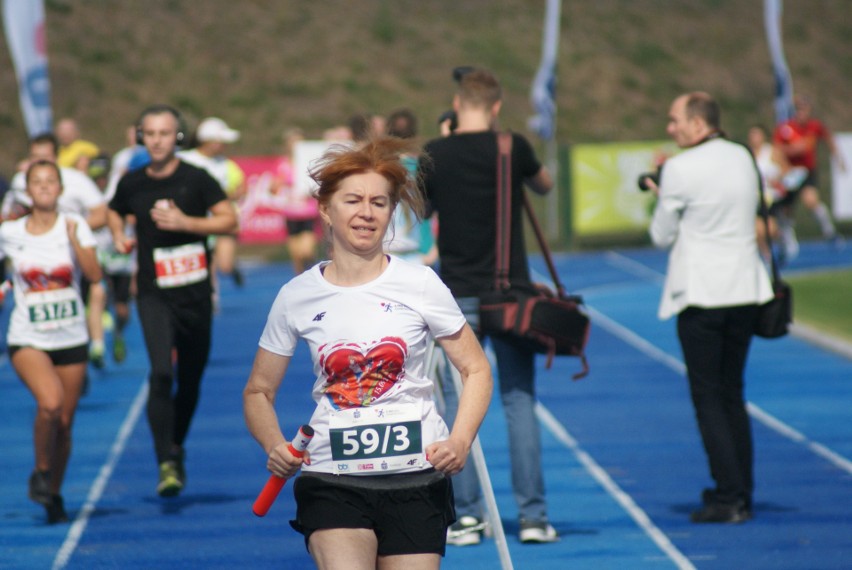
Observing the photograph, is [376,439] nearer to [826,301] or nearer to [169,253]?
[169,253]

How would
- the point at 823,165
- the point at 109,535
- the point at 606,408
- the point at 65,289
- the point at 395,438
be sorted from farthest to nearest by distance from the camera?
the point at 823,165
the point at 606,408
the point at 65,289
the point at 109,535
the point at 395,438

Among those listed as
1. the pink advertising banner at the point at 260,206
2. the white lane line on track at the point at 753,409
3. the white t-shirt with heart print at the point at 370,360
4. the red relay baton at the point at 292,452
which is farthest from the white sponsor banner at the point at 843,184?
the red relay baton at the point at 292,452

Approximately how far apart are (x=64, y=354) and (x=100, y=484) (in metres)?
1.29

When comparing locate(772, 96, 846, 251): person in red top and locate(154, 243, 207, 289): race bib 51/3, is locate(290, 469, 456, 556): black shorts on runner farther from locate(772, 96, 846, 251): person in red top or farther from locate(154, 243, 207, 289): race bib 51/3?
locate(772, 96, 846, 251): person in red top

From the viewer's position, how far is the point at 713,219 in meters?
8.01

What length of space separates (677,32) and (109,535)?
155 feet

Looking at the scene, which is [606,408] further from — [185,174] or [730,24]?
[730,24]

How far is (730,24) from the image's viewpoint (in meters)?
54.4

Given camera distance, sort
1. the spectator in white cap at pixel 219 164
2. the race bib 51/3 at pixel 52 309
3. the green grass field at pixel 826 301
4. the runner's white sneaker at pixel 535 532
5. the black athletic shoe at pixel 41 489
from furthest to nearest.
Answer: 1. the green grass field at pixel 826 301
2. the spectator in white cap at pixel 219 164
3. the race bib 51/3 at pixel 52 309
4. the black athletic shoe at pixel 41 489
5. the runner's white sneaker at pixel 535 532

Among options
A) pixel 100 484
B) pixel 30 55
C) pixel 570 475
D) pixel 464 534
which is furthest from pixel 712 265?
pixel 30 55

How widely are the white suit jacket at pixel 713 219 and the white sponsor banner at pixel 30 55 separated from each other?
12.2m

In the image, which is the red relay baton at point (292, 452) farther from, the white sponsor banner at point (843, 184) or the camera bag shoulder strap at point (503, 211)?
the white sponsor banner at point (843, 184)

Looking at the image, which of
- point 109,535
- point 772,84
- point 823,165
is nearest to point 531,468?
point 109,535

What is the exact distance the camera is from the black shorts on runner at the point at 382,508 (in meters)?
4.59
